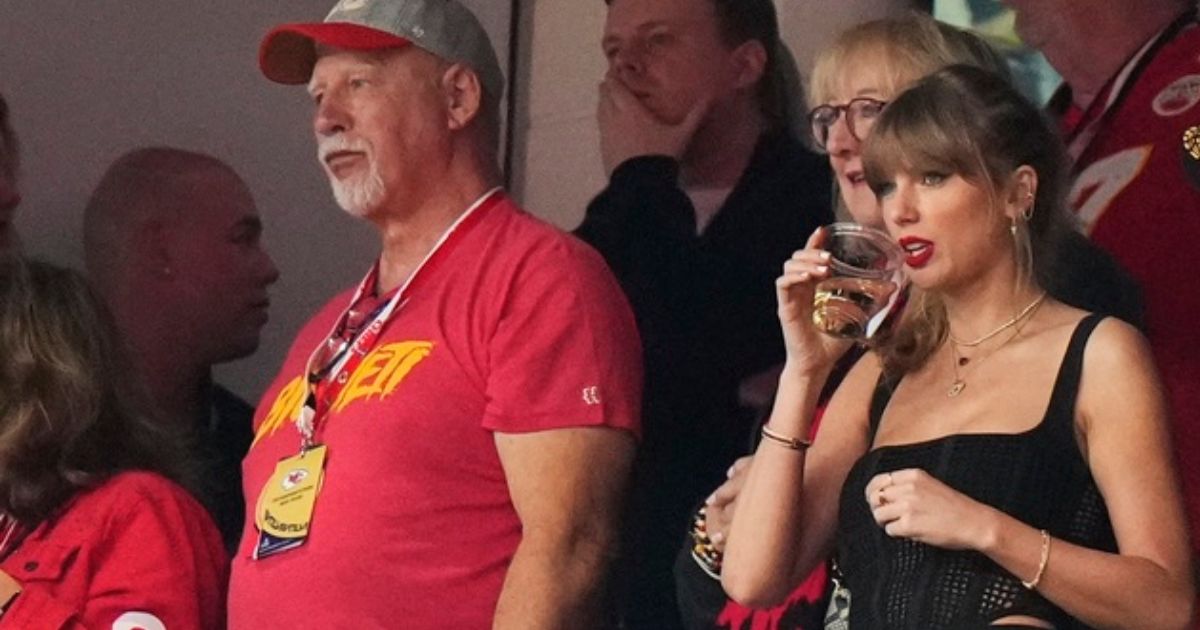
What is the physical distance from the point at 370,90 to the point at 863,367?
3.41 feet

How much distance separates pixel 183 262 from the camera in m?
4.63

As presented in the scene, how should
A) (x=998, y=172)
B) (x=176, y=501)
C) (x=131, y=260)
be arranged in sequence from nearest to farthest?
(x=998, y=172) → (x=176, y=501) → (x=131, y=260)

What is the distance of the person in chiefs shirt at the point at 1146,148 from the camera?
11.0ft

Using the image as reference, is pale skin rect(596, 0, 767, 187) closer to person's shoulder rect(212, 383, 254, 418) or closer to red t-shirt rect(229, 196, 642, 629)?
red t-shirt rect(229, 196, 642, 629)

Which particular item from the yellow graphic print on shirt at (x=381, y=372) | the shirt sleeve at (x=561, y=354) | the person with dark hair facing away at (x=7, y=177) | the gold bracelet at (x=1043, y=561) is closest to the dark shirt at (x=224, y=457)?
the person with dark hair facing away at (x=7, y=177)

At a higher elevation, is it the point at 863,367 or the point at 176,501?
the point at 863,367

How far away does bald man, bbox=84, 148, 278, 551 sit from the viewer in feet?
15.0

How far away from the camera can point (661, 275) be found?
4.01 metres

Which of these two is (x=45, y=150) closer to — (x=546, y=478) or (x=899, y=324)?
(x=546, y=478)

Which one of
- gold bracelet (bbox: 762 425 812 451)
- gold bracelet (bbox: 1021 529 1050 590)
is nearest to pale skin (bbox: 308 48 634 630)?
gold bracelet (bbox: 762 425 812 451)

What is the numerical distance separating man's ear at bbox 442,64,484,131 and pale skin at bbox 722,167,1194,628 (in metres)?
0.93

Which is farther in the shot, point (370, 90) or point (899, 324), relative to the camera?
point (370, 90)

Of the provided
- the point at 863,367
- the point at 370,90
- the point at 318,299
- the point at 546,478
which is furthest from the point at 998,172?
the point at 318,299

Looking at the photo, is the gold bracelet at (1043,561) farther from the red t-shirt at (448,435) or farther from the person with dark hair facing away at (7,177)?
the person with dark hair facing away at (7,177)
